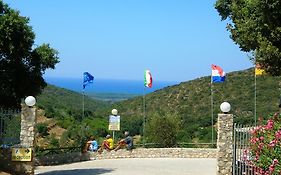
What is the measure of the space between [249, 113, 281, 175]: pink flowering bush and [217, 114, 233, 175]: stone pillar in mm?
1745

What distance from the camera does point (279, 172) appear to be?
12078 millimetres

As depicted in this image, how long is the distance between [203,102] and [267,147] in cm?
3746

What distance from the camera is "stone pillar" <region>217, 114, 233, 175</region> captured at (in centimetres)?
1588

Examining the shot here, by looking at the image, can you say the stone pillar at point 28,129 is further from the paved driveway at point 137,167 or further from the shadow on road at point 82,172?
the shadow on road at point 82,172

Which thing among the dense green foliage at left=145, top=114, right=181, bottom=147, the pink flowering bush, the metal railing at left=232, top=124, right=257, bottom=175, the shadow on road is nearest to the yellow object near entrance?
the shadow on road

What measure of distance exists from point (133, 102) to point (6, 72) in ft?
136

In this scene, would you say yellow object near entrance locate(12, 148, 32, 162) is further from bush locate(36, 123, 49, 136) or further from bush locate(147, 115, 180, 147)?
bush locate(36, 123, 49, 136)

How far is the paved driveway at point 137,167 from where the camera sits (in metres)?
19.1

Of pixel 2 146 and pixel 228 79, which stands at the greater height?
pixel 228 79

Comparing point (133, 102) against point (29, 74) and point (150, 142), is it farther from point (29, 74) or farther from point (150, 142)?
point (29, 74)

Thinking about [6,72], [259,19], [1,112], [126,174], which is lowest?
[126,174]

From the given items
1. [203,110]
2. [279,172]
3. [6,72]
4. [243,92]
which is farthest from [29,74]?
[243,92]

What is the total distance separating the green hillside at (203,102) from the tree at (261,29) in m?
14.9

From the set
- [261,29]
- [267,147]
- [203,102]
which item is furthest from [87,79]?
[203,102]
